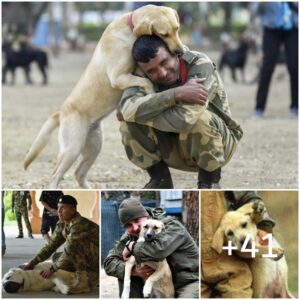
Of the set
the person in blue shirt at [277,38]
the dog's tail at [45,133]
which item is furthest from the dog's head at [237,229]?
the person in blue shirt at [277,38]

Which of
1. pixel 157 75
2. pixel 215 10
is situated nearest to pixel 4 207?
pixel 157 75

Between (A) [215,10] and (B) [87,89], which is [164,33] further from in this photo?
(A) [215,10]

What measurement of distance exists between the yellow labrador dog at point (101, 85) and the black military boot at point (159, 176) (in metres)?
0.53

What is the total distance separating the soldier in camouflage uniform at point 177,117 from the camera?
16.3ft

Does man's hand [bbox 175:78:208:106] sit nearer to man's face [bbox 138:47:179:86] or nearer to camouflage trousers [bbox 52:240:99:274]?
man's face [bbox 138:47:179:86]

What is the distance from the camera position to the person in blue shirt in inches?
431

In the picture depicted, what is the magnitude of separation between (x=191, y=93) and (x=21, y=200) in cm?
111

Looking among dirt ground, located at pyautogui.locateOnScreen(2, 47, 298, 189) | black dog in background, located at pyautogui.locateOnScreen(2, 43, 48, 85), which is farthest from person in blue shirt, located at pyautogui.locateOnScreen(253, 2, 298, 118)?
black dog in background, located at pyautogui.locateOnScreen(2, 43, 48, 85)

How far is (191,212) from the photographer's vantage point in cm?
473

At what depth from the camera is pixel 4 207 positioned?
191 inches

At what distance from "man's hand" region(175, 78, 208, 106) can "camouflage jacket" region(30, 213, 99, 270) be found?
86 cm

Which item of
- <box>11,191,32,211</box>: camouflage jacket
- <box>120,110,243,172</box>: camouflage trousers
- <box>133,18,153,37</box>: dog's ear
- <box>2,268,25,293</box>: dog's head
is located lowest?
<box>2,268,25,293</box>: dog's head

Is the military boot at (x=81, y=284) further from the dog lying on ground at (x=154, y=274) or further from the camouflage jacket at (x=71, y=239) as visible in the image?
the dog lying on ground at (x=154, y=274)

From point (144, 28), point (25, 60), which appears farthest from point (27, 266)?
point (25, 60)
